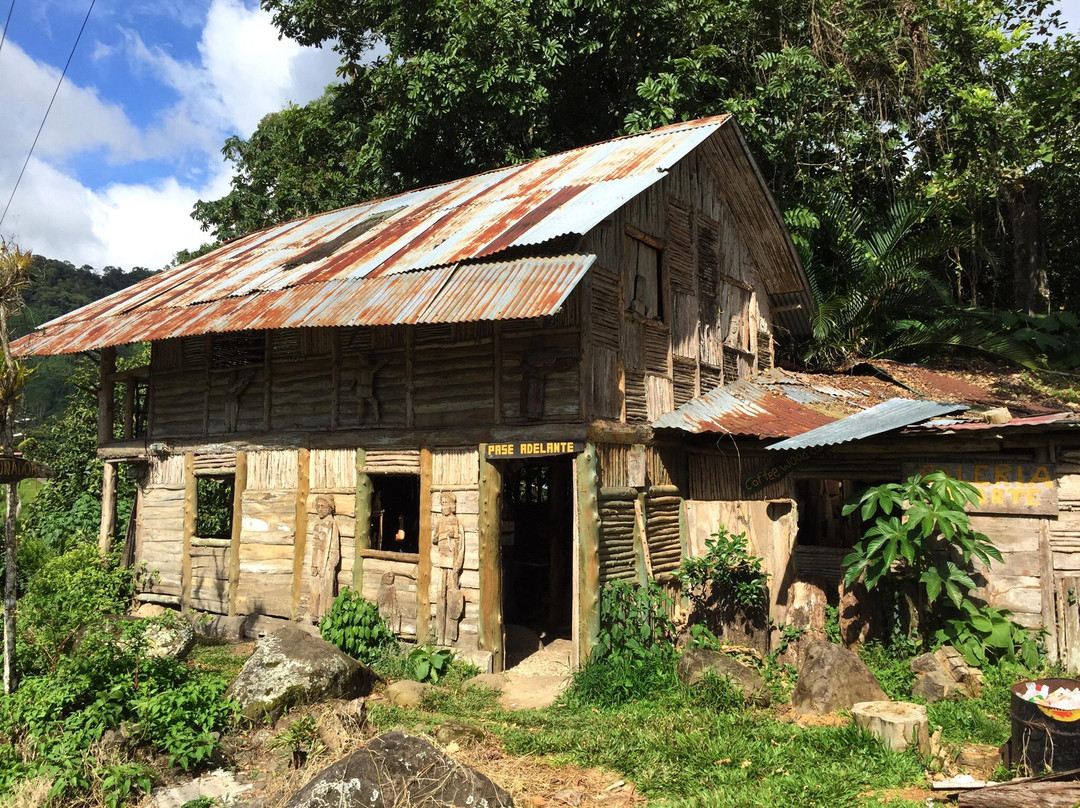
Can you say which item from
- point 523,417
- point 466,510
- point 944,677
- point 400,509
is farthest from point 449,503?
point 944,677

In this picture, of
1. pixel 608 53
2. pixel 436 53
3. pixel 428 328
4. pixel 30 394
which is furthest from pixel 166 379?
pixel 30 394

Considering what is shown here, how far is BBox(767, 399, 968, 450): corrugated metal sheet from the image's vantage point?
27.1 feet

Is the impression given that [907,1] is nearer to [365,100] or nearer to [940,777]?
[365,100]

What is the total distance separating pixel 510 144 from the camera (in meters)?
19.9

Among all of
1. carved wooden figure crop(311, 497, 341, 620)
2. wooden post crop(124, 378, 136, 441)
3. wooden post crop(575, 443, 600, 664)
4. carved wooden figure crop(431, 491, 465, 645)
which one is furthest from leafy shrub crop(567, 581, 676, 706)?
wooden post crop(124, 378, 136, 441)

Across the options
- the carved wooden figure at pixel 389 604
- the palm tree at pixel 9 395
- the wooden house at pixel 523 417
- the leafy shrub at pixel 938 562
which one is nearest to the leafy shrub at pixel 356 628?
the carved wooden figure at pixel 389 604

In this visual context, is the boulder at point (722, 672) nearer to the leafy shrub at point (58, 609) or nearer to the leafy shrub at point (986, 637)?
the leafy shrub at point (986, 637)

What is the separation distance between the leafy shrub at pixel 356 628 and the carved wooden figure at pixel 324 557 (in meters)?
0.65

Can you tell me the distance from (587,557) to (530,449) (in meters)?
1.36

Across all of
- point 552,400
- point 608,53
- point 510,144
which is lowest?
point 552,400

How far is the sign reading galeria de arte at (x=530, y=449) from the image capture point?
9.03 m

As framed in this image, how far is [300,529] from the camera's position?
36.7 ft

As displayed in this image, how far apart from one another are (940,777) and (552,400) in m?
5.15

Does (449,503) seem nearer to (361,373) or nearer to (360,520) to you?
(360,520)
